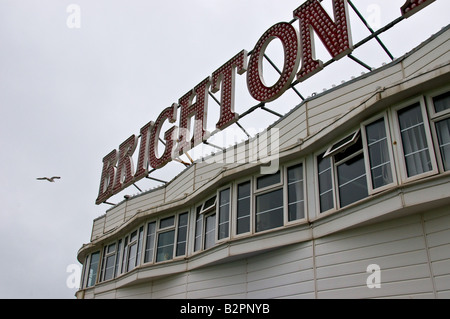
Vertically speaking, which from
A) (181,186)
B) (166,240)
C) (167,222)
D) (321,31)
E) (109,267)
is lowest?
(109,267)

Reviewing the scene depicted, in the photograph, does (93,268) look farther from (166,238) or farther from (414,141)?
(414,141)

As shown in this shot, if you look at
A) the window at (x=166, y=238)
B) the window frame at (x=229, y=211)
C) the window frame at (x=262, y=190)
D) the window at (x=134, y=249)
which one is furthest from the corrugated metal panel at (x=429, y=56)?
→ the window at (x=134, y=249)

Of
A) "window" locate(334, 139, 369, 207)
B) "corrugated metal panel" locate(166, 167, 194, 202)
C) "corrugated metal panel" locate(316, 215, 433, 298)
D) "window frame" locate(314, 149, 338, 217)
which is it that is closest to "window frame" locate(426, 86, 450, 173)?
"corrugated metal panel" locate(316, 215, 433, 298)

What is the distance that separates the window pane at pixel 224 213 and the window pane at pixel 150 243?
11.8 ft

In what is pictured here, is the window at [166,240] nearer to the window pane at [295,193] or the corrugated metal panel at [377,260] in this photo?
the window pane at [295,193]

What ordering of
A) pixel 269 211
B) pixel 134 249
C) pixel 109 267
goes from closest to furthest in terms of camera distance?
pixel 269 211, pixel 134 249, pixel 109 267

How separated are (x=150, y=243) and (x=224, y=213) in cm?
392

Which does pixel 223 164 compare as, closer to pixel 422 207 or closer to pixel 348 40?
pixel 348 40

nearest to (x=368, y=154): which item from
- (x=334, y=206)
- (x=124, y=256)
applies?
(x=334, y=206)

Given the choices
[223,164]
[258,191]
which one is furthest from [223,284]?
[223,164]

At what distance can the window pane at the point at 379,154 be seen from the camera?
819cm

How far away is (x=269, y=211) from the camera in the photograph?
1069 cm
